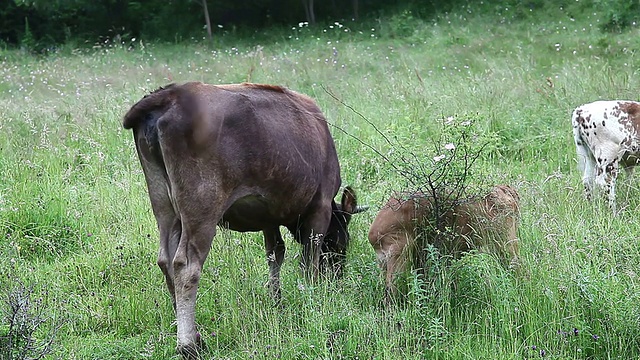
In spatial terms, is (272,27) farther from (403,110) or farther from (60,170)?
(60,170)

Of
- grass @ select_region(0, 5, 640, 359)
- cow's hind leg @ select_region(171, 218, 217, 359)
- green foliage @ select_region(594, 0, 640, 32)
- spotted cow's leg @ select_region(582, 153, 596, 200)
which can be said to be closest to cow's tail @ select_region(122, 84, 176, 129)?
cow's hind leg @ select_region(171, 218, 217, 359)

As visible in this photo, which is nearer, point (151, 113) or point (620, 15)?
point (151, 113)

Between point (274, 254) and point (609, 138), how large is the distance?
13.4 feet

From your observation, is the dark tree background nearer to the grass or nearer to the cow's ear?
the grass

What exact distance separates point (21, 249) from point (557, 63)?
34.4ft

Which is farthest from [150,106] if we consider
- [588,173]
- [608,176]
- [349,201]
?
[588,173]

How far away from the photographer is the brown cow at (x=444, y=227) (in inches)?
211

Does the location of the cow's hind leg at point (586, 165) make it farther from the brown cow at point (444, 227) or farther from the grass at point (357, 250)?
the brown cow at point (444, 227)

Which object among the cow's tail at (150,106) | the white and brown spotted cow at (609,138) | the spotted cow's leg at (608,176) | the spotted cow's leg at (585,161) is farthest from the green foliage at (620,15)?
the cow's tail at (150,106)

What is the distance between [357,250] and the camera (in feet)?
21.1

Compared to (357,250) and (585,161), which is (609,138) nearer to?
(585,161)

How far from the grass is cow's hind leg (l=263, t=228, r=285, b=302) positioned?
0.42 feet

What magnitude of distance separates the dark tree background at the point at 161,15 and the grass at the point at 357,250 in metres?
16.6

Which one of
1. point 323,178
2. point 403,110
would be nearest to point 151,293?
point 323,178
